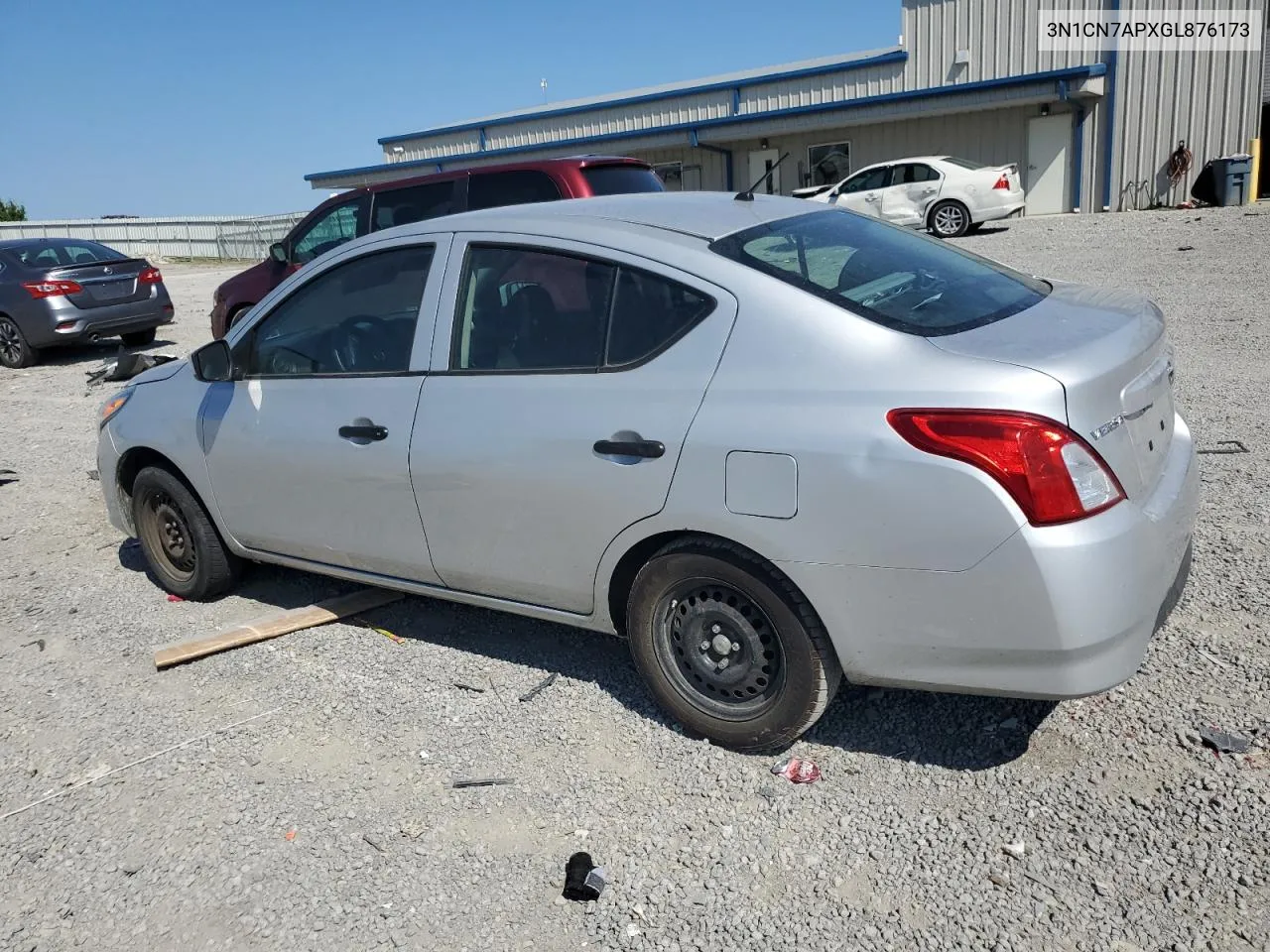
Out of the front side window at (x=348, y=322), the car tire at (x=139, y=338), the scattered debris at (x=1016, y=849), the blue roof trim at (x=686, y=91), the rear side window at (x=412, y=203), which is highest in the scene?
the blue roof trim at (x=686, y=91)

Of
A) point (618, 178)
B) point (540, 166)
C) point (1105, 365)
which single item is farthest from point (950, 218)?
point (1105, 365)

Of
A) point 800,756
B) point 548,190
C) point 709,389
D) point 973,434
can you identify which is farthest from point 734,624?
point 548,190

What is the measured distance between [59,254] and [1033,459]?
14.2 metres

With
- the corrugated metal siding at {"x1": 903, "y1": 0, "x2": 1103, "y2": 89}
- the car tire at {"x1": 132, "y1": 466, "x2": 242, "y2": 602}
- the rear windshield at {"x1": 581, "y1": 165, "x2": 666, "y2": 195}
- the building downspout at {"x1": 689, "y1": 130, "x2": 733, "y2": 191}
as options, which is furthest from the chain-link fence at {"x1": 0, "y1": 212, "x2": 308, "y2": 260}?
the car tire at {"x1": 132, "y1": 466, "x2": 242, "y2": 602}

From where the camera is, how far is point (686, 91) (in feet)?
94.9

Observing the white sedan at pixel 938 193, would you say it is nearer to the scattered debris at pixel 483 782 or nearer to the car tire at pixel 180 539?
the car tire at pixel 180 539

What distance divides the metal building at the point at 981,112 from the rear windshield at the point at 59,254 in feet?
43.7

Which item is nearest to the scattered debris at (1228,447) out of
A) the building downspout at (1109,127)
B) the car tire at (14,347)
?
the car tire at (14,347)

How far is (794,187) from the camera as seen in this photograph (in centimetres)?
2792

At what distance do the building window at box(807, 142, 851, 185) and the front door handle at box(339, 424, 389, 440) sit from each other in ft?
80.1

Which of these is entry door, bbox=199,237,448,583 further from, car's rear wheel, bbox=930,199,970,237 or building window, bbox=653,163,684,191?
building window, bbox=653,163,684,191

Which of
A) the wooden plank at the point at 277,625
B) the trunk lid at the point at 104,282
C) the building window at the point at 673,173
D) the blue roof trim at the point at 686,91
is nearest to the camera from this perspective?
the wooden plank at the point at 277,625

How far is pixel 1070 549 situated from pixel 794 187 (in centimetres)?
2660

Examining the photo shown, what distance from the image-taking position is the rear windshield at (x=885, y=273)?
Result: 3.21 m
